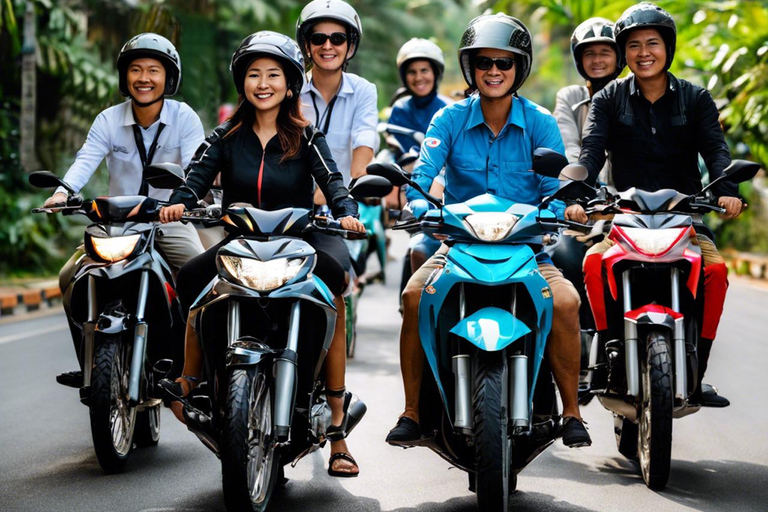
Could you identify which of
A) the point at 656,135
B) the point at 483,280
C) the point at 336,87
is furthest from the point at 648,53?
the point at 483,280

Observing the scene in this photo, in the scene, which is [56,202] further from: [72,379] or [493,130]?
[493,130]

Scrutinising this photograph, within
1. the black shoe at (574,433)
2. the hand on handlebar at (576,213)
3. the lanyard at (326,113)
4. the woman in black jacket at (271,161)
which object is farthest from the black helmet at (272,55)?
Result: the black shoe at (574,433)

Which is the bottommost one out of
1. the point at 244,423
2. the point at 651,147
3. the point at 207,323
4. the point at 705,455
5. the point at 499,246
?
the point at 705,455

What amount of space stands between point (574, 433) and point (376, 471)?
1.44 m

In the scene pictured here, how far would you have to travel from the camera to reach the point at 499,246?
5359 millimetres

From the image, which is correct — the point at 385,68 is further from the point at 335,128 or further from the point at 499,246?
the point at 499,246

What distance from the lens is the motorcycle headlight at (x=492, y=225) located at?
17.5 ft

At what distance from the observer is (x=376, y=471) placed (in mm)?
6613

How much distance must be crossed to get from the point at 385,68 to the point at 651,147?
33535 mm

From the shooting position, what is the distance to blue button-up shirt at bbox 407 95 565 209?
6.15 metres

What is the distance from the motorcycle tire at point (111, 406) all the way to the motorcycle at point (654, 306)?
7.81 feet

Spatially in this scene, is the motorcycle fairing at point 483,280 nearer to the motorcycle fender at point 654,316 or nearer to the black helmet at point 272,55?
the motorcycle fender at point 654,316

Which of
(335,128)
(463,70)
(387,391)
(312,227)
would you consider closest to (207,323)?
(312,227)

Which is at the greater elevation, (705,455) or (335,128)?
(335,128)
